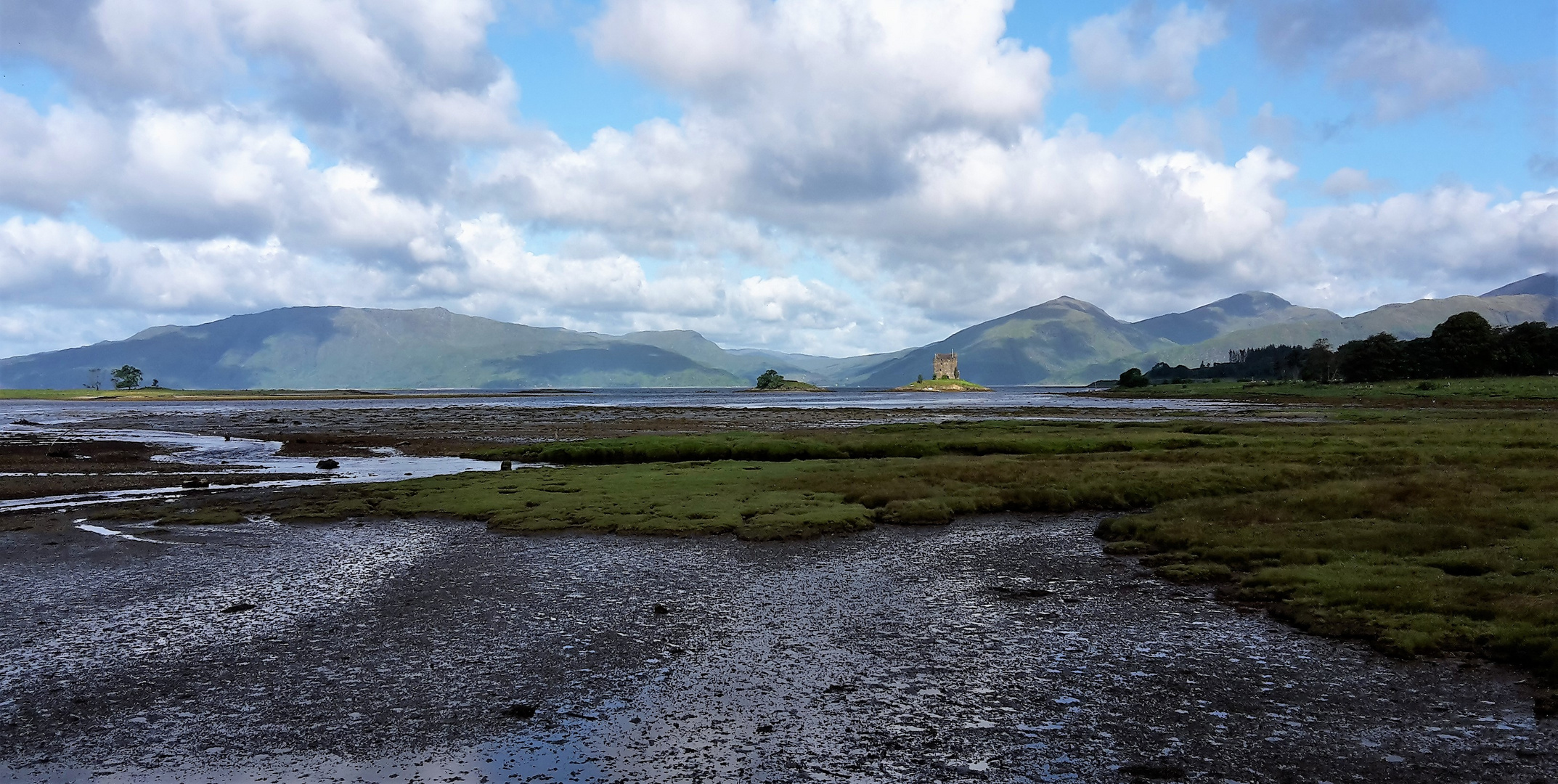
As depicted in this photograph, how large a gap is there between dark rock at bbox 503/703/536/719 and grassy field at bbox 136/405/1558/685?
17141mm

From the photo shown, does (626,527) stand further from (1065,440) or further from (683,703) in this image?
(1065,440)

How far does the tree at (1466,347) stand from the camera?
171 m

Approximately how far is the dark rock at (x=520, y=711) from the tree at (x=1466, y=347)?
21026 centimetres

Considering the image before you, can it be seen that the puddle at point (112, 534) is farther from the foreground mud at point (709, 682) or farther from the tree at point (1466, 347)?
the tree at point (1466, 347)

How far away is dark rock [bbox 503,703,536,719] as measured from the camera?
50.4 ft

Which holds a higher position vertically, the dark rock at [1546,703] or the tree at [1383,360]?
the tree at [1383,360]

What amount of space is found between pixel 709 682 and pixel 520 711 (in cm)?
364

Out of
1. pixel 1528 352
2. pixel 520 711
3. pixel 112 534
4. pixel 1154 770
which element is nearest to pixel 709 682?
pixel 520 711

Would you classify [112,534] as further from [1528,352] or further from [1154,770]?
[1528,352]

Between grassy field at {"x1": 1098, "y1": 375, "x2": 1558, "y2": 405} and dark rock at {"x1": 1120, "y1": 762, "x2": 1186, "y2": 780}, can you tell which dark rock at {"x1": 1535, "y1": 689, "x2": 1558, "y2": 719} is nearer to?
dark rock at {"x1": 1120, "y1": 762, "x2": 1186, "y2": 780}

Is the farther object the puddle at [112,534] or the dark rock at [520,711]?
the puddle at [112,534]

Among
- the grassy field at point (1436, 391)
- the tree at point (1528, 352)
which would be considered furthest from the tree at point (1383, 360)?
the tree at point (1528, 352)

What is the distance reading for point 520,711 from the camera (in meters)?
15.6

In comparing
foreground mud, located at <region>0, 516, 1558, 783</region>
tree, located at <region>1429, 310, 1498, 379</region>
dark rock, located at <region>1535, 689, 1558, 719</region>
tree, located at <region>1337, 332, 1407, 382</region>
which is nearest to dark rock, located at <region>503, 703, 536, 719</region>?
foreground mud, located at <region>0, 516, 1558, 783</region>
